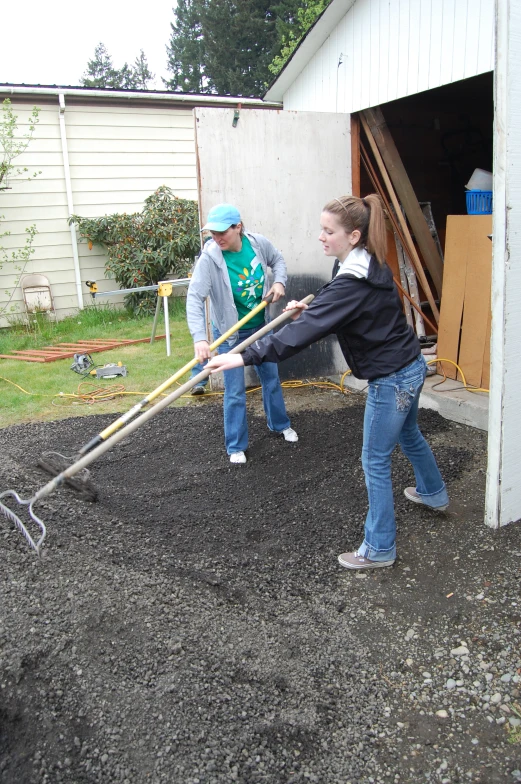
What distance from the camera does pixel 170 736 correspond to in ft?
7.82

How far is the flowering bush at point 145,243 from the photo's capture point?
10.9 meters

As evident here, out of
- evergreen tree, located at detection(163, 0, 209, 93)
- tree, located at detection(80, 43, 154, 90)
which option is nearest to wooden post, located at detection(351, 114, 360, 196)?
evergreen tree, located at detection(163, 0, 209, 93)

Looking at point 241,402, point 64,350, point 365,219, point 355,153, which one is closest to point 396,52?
point 355,153

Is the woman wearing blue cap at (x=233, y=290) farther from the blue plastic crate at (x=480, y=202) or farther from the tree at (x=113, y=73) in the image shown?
the tree at (x=113, y=73)

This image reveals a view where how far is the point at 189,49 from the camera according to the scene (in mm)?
36312

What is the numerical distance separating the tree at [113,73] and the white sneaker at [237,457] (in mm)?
47151

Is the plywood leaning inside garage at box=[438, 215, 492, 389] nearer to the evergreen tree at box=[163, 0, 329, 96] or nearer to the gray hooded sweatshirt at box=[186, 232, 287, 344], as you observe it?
the gray hooded sweatshirt at box=[186, 232, 287, 344]

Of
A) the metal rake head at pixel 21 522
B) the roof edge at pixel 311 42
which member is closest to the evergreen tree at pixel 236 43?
the roof edge at pixel 311 42

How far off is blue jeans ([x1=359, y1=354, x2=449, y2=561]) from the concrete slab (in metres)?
2.00

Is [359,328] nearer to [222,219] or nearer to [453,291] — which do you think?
[222,219]

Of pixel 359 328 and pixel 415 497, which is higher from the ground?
pixel 359 328

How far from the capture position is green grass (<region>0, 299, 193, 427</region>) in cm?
657

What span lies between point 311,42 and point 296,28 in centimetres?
2408

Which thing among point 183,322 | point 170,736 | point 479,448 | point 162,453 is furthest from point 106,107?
point 170,736
